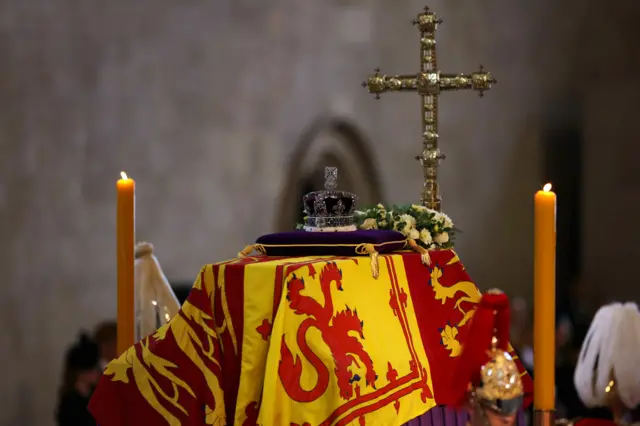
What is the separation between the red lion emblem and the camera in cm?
228

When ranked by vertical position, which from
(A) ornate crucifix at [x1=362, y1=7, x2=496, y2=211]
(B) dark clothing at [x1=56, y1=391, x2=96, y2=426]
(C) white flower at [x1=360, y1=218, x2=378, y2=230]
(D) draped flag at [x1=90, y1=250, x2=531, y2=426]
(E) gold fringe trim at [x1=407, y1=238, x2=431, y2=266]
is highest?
(A) ornate crucifix at [x1=362, y1=7, x2=496, y2=211]

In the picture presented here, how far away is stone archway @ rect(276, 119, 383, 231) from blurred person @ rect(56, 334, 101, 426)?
161cm

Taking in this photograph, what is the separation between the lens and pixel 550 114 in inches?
277

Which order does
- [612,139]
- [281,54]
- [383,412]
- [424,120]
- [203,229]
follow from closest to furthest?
A: [383,412]
[424,120]
[203,229]
[281,54]
[612,139]

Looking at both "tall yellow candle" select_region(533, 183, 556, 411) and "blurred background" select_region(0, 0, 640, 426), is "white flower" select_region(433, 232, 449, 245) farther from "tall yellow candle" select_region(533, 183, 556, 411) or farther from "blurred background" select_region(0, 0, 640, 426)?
"blurred background" select_region(0, 0, 640, 426)

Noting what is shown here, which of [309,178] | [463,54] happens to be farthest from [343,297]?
[463,54]

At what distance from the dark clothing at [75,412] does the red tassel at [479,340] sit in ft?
7.99

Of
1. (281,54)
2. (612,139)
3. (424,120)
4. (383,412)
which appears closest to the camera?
(383,412)

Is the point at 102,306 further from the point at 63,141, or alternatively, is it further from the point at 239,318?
the point at 239,318

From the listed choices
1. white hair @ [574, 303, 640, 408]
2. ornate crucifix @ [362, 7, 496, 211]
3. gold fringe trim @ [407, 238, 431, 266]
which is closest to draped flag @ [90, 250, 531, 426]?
gold fringe trim @ [407, 238, 431, 266]

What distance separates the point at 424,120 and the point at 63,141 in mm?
1693

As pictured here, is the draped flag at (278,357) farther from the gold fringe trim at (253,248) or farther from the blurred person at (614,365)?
the blurred person at (614,365)

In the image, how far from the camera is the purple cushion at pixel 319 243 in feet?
8.45

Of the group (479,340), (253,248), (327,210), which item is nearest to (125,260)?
(253,248)
